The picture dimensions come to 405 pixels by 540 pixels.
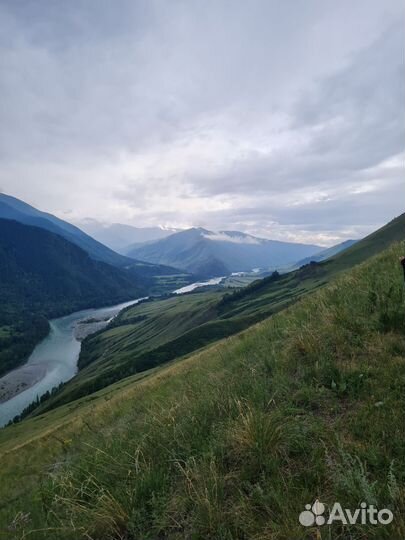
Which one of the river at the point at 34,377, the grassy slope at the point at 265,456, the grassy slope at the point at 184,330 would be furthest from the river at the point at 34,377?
the grassy slope at the point at 265,456

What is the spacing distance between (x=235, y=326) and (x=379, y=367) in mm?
120565

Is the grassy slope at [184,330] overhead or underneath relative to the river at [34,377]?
overhead

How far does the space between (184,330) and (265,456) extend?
536 feet

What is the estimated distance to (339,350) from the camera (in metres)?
7.34

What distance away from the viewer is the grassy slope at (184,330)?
109m

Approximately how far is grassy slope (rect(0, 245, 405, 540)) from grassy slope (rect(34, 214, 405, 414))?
331 feet

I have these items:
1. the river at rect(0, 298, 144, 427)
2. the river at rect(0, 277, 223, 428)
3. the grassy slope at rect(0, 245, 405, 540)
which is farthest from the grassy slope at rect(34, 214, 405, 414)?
the grassy slope at rect(0, 245, 405, 540)

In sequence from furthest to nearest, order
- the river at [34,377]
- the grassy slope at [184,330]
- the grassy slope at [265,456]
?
the river at [34,377] → the grassy slope at [184,330] → the grassy slope at [265,456]

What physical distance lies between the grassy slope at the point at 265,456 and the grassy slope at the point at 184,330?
101m

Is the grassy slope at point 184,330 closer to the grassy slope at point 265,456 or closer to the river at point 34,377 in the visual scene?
the river at point 34,377

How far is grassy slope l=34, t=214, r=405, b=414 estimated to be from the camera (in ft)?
356

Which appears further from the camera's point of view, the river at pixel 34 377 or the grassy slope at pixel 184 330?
the river at pixel 34 377

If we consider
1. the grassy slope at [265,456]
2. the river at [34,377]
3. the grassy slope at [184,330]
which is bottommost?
the river at [34,377]

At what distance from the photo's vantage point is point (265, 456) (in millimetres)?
4762
